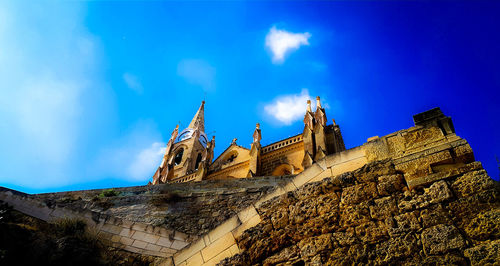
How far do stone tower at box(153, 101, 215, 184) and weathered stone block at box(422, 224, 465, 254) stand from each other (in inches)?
964

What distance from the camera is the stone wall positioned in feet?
8.70

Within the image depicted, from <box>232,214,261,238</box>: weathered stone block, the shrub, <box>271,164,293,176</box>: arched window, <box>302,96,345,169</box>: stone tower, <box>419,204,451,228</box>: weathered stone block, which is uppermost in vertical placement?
<box>302,96,345,169</box>: stone tower

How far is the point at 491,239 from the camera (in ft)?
8.30

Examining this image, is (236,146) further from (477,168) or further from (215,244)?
(477,168)

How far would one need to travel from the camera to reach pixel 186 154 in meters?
37.4

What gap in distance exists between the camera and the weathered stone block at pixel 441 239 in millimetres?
2641

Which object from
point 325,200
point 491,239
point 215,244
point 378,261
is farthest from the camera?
point 215,244

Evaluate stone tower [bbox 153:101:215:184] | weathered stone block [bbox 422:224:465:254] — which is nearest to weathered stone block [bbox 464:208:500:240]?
weathered stone block [bbox 422:224:465:254]

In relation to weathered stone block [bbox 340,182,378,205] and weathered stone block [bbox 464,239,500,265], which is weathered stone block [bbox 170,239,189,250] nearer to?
weathered stone block [bbox 340,182,378,205]

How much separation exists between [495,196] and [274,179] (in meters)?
7.99

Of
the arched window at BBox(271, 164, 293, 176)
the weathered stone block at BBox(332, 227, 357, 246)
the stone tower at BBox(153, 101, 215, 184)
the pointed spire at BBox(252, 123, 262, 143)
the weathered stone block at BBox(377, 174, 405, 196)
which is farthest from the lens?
the stone tower at BBox(153, 101, 215, 184)

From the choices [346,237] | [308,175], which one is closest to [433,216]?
[346,237]

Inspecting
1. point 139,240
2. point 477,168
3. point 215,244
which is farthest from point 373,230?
point 139,240

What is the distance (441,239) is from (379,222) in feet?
1.95
